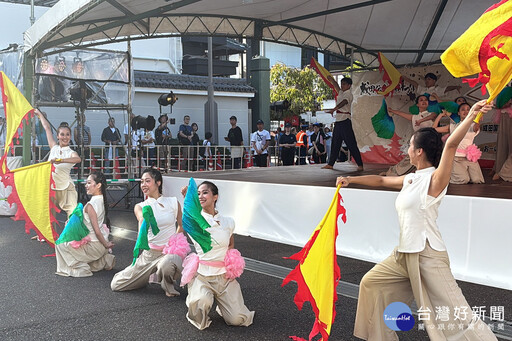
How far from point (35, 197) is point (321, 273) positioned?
4.23 meters

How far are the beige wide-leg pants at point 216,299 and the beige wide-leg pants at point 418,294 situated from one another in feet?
3.23

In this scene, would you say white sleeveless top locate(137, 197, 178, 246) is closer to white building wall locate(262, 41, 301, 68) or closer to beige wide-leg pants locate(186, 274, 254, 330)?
beige wide-leg pants locate(186, 274, 254, 330)

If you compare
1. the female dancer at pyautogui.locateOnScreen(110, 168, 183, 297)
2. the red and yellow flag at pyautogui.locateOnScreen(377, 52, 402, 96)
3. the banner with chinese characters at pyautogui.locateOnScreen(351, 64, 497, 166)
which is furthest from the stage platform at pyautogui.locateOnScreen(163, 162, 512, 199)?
the female dancer at pyautogui.locateOnScreen(110, 168, 183, 297)

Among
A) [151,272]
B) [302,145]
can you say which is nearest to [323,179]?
[151,272]

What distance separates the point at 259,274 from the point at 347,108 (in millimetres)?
4738

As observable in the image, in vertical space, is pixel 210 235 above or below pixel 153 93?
below

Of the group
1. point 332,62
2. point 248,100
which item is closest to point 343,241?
point 248,100

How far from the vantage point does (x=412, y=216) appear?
124 inches

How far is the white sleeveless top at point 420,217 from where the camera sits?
3.12m

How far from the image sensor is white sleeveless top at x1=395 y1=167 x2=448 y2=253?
3121 millimetres

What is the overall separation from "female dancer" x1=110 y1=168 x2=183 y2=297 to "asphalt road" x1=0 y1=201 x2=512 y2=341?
11 centimetres

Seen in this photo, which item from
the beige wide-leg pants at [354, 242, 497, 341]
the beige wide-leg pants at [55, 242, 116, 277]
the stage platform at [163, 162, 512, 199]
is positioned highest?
the stage platform at [163, 162, 512, 199]

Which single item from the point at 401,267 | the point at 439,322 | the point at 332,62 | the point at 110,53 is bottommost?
the point at 439,322

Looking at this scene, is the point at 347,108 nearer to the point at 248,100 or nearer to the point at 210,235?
the point at 210,235
